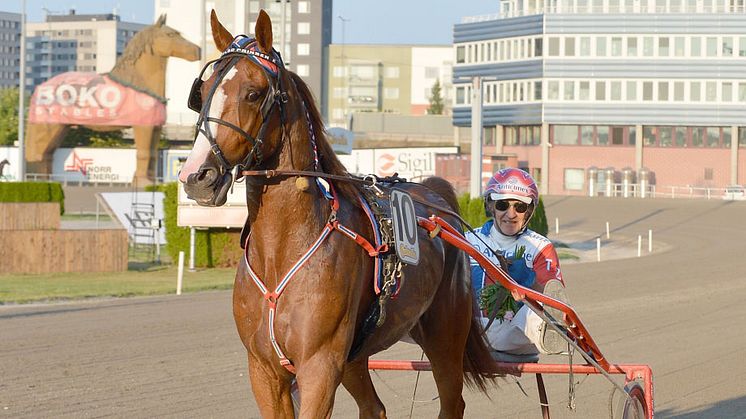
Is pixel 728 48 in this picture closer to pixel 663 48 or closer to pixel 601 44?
pixel 663 48

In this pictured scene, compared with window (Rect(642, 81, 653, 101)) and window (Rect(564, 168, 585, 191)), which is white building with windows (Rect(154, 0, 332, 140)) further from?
window (Rect(642, 81, 653, 101))

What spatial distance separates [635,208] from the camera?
143 ft

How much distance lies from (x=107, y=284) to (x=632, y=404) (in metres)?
12.8

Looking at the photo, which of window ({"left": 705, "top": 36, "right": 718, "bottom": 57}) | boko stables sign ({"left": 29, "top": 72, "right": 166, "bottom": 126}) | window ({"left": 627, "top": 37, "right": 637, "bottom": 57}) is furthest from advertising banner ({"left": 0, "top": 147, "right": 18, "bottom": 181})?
window ({"left": 705, "top": 36, "right": 718, "bottom": 57})

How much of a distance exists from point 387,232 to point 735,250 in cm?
2368

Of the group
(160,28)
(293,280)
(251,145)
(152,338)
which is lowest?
(152,338)

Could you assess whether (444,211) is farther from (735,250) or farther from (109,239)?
(735,250)

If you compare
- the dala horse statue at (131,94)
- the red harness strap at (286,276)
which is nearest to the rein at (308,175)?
the red harness strap at (286,276)

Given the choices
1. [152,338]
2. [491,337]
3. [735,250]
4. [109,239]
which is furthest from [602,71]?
[491,337]

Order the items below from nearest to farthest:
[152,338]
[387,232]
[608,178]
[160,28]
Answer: [387,232] < [152,338] < [160,28] < [608,178]

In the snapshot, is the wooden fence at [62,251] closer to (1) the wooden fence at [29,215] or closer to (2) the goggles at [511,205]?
(1) the wooden fence at [29,215]

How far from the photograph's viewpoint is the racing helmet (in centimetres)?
577

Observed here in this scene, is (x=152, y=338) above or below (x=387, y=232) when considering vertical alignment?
below

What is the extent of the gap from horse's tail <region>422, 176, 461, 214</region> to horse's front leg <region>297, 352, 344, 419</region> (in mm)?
2054
